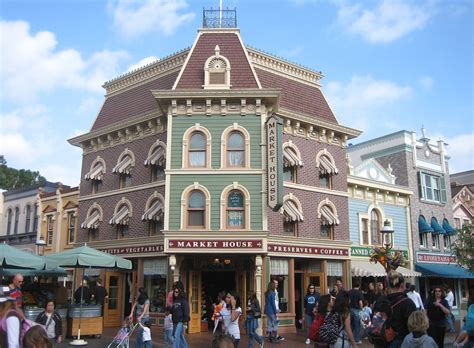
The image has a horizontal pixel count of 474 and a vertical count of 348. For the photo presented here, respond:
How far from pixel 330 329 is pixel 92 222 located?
17.2m

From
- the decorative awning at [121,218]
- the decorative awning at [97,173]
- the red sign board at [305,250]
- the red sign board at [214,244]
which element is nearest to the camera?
the red sign board at [214,244]

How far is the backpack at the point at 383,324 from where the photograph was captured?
6625mm

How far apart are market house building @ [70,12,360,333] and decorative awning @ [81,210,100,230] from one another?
6 cm

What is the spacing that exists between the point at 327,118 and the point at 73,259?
13.0m

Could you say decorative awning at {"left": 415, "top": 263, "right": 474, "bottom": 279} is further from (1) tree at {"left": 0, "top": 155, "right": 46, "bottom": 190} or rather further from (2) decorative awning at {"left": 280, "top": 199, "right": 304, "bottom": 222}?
(1) tree at {"left": 0, "top": 155, "right": 46, "bottom": 190}

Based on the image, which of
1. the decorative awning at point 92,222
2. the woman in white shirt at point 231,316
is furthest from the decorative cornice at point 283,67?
the woman in white shirt at point 231,316

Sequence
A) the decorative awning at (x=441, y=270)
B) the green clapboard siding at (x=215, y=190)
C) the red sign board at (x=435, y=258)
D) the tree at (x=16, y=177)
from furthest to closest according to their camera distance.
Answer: the tree at (x=16, y=177)
the red sign board at (x=435, y=258)
the decorative awning at (x=441, y=270)
the green clapboard siding at (x=215, y=190)

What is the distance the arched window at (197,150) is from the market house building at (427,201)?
558 inches

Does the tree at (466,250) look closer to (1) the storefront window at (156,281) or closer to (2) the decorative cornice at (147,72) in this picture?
(1) the storefront window at (156,281)

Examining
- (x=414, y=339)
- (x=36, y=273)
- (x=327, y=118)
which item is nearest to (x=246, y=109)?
(x=327, y=118)

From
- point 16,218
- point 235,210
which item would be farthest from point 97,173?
point 16,218

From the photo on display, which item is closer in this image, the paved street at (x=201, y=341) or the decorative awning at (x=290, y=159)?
the paved street at (x=201, y=341)

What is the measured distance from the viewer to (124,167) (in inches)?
838

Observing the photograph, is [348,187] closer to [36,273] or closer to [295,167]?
[295,167]
